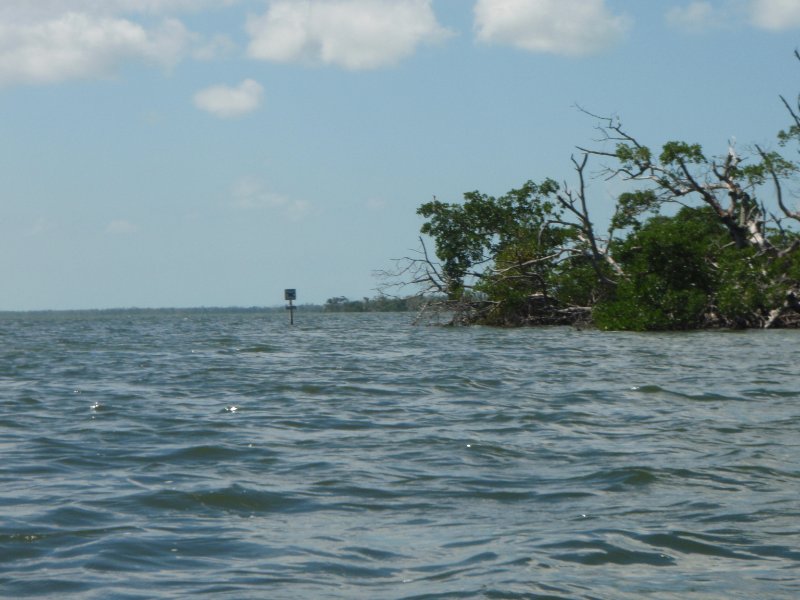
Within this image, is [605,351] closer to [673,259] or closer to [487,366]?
[487,366]

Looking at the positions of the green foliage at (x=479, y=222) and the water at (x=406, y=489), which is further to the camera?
the green foliage at (x=479, y=222)

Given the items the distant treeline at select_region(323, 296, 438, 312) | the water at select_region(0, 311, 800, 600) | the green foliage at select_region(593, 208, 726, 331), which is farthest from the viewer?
the distant treeline at select_region(323, 296, 438, 312)

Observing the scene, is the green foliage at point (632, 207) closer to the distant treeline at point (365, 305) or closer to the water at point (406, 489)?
the water at point (406, 489)

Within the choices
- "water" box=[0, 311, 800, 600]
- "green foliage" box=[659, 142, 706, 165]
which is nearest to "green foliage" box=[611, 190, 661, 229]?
"green foliage" box=[659, 142, 706, 165]

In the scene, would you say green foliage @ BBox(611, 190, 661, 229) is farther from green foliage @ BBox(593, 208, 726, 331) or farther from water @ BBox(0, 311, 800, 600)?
water @ BBox(0, 311, 800, 600)

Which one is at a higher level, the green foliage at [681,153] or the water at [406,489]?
the green foliage at [681,153]

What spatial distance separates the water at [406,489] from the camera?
16.0ft

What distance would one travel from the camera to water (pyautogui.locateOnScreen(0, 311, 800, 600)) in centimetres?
→ 487

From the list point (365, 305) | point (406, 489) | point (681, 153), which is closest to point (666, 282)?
point (681, 153)

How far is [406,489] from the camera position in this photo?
276 inches

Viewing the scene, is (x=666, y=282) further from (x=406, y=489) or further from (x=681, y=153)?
(x=406, y=489)

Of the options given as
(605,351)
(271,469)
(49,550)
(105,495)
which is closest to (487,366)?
(605,351)

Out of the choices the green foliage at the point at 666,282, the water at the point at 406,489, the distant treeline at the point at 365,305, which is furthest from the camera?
the distant treeline at the point at 365,305

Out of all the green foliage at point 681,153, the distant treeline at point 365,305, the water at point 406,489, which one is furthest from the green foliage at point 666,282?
the distant treeline at point 365,305
